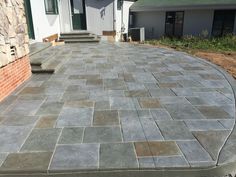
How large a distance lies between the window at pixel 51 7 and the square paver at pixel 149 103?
7747 millimetres

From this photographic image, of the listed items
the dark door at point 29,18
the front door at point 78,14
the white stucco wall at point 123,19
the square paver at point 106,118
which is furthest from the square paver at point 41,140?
the white stucco wall at point 123,19

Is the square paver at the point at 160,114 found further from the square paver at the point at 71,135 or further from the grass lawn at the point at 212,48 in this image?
the grass lawn at the point at 212,48

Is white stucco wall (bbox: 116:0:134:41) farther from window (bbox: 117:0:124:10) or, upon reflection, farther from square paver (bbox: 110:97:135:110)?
square paver (bbox: 110:97:135:110)

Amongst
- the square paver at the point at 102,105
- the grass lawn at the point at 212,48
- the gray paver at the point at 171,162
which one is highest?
the grass lawn at the point at 212,48

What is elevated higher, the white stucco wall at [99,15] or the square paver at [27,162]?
the white stucco wall at [99,15]

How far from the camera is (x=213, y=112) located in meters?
3.88

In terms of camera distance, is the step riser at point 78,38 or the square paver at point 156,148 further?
the step riser at point 78,38

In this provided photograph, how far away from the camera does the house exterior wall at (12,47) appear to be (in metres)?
4.32

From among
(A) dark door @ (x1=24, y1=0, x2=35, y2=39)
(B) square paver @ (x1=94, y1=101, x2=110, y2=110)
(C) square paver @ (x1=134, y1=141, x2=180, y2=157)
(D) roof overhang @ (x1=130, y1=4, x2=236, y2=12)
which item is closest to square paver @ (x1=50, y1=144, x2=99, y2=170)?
(C) square paver @ (x1=134, y1=141, x2=180, y2=157)

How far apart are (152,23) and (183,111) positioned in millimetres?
13783

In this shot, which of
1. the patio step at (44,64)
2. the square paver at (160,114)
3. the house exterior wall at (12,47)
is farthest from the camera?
the patio step at (44,64)

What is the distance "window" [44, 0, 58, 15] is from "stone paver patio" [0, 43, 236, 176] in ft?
18.0

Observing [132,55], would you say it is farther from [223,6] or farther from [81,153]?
[223,6]

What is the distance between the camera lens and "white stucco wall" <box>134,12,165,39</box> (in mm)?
16359
